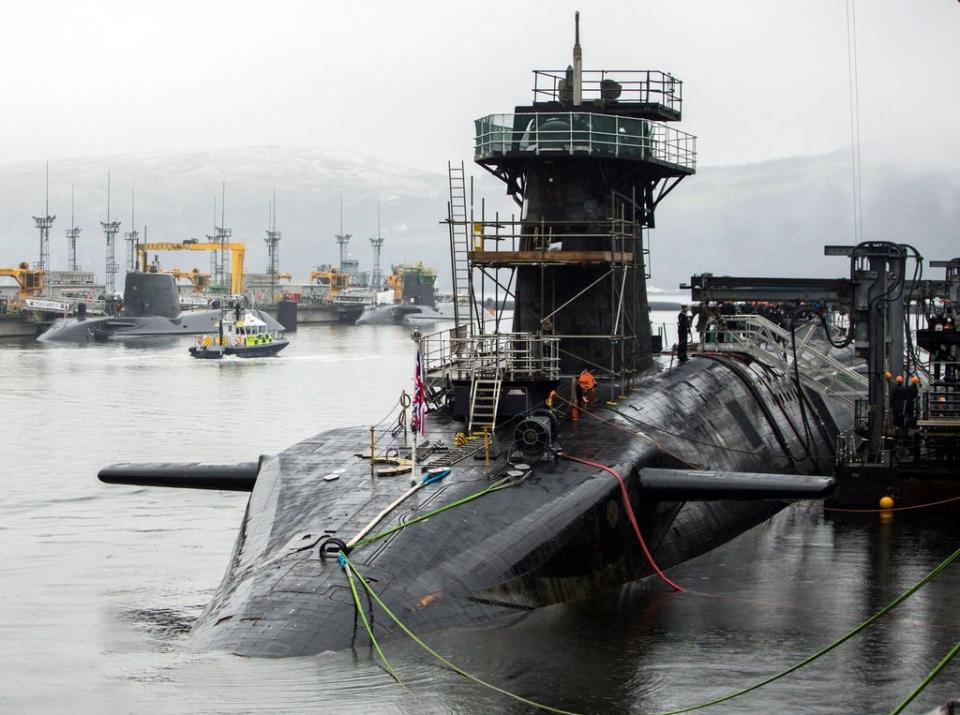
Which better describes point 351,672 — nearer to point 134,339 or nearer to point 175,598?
point 175,598

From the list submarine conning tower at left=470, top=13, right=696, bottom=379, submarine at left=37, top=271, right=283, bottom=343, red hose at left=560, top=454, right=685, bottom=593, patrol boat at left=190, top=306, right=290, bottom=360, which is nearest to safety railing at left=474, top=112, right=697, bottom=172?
submarine conning tower at left=470, top=13, right=696, bottom=379

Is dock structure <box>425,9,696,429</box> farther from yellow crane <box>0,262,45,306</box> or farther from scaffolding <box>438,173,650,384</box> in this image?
yellow crane <box>0,262,45,306</box>

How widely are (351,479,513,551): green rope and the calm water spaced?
1.71 m

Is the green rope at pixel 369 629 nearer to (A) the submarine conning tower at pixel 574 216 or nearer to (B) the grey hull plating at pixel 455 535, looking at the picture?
(B) the grey hull plating at pixel 455 535

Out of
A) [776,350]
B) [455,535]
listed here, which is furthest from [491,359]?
[776,350]

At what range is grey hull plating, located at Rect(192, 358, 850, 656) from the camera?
16062 mm

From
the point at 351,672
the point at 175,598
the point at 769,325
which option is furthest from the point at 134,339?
the point at 351,672

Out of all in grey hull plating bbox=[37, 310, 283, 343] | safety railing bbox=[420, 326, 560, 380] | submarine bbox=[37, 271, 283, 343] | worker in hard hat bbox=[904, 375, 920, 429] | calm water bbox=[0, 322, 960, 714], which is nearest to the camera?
calm water bbox=[0, 322, 960, 714]

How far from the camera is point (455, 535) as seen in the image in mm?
17891

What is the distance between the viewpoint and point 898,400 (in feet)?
97.1

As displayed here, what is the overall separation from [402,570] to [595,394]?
1022 centimetres

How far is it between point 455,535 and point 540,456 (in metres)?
3.30

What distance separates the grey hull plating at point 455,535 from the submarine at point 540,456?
0.12ft

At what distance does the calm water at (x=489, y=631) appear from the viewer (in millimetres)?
15039
